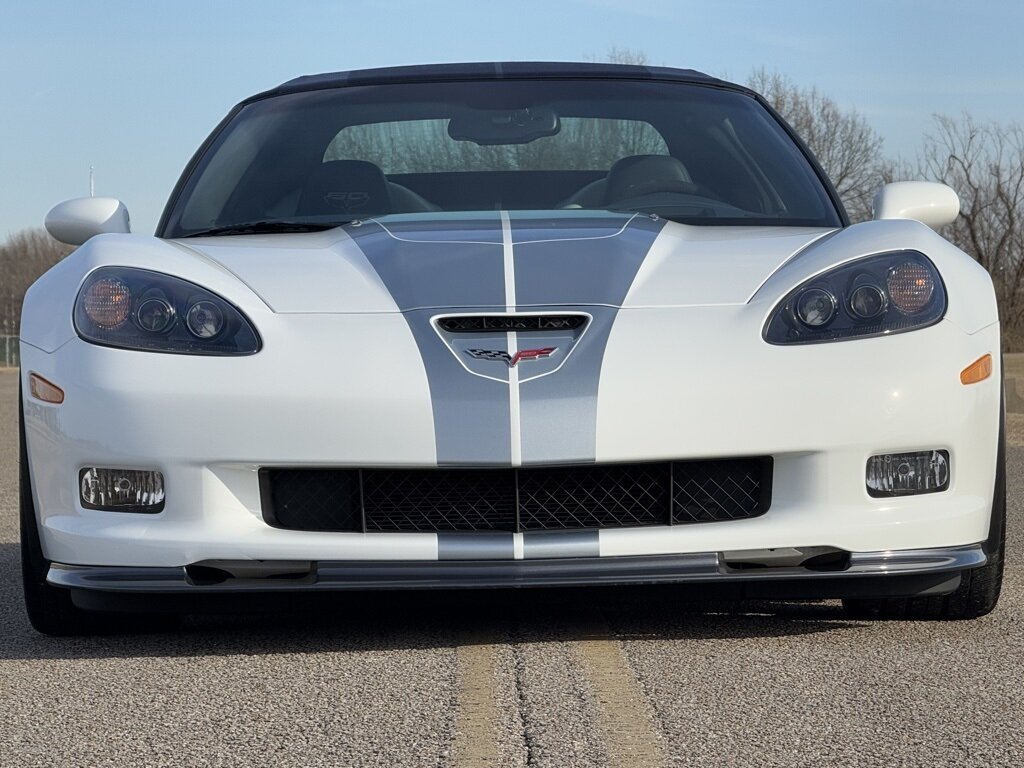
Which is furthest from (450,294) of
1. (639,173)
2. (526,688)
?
(639,173)

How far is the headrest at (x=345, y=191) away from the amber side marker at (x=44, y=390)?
1185 millimetres

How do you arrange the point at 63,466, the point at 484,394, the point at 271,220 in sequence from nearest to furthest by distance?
1. the point at 484,394
2. the point at 63,466
3. the point at 271,220

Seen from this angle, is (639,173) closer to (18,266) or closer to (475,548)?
(475,548)

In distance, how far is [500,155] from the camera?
15.7 ft

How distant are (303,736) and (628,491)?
0.98 meters

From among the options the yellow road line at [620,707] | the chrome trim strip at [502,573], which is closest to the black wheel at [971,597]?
the chrome trim strip at [502,573]

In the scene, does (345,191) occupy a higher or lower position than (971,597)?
higher

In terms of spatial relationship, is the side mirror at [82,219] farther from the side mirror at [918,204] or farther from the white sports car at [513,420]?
the side mirror at [918,204]

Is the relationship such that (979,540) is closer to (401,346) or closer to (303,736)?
(401,346)

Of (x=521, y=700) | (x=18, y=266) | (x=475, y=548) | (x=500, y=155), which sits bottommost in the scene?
(x=18, y=266)

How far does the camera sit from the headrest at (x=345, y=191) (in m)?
4.51

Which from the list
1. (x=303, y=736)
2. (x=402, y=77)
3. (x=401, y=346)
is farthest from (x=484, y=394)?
(x=402, y=77)

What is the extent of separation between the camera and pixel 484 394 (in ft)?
10.6

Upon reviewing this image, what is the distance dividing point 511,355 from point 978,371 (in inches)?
42.7
